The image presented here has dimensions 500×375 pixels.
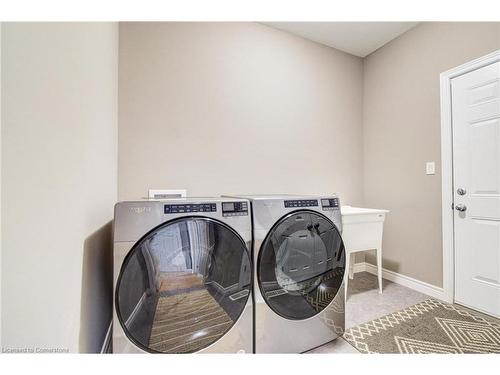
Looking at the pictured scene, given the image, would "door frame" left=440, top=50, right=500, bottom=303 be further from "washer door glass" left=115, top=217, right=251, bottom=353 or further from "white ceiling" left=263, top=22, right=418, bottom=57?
"washer door glass" left=115, top=217, right=251, bottom=353

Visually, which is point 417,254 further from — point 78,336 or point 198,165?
point 78,336

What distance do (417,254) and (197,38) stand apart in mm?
2903

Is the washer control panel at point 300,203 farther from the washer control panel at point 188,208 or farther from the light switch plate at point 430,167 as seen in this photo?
the light switch plate at point 430,167

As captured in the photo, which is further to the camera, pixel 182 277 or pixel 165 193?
pixel 165 193

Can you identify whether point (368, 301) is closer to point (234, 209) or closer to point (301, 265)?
point (301, 265)

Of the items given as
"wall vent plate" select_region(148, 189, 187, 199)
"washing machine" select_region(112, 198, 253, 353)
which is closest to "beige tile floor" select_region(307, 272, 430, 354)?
"washing machine" select_region(112, 198, 253, 353)

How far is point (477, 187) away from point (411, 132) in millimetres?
745

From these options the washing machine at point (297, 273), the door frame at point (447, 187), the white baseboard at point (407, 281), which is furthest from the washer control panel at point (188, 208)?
the white baseboard at point (407, 281)

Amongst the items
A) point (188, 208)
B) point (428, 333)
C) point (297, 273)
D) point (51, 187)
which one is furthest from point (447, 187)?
point (51, 187)

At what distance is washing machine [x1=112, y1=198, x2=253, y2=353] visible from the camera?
955mm

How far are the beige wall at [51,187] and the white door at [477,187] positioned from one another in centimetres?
265

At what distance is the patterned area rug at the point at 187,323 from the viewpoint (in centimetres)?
99

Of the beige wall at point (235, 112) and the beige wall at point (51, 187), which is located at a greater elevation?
the beige wall at point (235, 112)

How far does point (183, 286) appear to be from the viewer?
1.01 meters
